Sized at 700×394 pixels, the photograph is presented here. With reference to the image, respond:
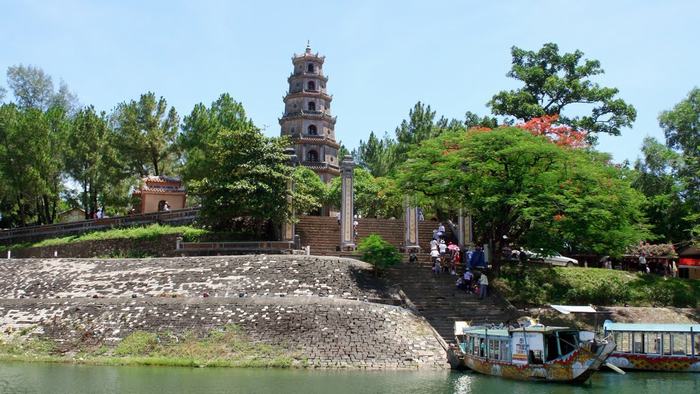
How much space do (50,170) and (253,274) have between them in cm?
2141

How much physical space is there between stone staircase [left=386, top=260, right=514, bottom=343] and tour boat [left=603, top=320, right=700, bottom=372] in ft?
14.6

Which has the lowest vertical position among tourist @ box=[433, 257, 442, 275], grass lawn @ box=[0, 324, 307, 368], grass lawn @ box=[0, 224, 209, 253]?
grass lawn @ box=[0, 324, 307, 368]

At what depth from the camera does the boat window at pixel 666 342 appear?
2523 cm

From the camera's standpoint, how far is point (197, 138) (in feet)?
160

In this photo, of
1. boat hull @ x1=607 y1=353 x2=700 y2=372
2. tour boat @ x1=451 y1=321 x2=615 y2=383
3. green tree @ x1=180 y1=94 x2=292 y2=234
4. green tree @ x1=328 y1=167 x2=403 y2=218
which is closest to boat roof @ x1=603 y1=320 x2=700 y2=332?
boat hull @ x1=607 y1=353 x2=700 y2=372

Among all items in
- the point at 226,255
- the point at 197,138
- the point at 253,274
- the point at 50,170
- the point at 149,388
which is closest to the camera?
the point at 149,388

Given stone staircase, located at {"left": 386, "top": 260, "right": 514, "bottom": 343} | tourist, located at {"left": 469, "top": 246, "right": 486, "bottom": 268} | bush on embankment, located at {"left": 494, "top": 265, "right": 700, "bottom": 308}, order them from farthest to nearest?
tourist, located at {"left": 469, "top": 246, "right": 486, "bottom": 268}, bush on embankment, located at {"left": 494, "top": 265, "right": 700, "bottom": 308}, stone staircase, located at {"left": 386, "top": 260, "right": 514, "bottom": 343}

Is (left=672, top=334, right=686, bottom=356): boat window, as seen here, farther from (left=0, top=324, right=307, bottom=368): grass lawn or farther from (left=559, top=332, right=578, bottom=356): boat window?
(left=0, top=324, right=307, bottom=368): grass lawn

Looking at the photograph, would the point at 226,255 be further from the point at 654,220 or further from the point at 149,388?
the point at 654,220

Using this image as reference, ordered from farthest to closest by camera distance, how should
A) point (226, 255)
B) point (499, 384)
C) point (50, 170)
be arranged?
point (50, 170)
point (226, 255)
point (499, 384)

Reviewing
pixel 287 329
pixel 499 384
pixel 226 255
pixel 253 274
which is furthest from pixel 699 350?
pixel 226 255

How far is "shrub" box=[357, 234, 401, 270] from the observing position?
101ft

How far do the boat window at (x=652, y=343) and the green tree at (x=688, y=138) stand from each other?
14.3m

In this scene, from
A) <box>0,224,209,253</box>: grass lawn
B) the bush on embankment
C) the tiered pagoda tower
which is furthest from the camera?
the tiered pagoda tower
